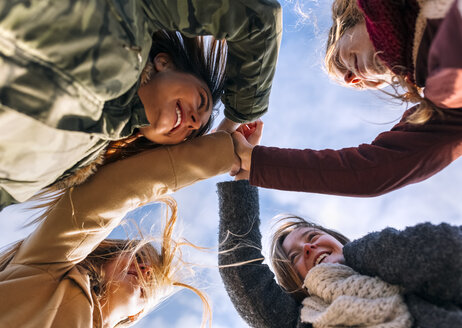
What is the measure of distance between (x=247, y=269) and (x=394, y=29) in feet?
2.91

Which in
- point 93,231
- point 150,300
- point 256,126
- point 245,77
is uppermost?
point 245,77

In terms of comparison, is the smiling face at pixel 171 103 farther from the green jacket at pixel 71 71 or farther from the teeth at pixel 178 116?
the green jacket at pixel 71 71

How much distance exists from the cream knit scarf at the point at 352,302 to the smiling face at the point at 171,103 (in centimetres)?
60

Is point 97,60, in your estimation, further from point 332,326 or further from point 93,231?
point 332,326

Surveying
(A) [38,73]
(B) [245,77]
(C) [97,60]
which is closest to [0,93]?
(A) [38,73]

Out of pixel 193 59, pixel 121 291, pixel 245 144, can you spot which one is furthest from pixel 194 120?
pixel 121 291

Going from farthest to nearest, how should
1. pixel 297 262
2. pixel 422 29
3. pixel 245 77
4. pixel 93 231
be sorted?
pixel 297 262, pixel 245 77, pixel 93 231, pixel 422 29

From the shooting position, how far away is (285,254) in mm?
1403

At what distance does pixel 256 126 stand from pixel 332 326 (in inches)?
30.2

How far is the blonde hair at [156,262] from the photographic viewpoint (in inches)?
53.6

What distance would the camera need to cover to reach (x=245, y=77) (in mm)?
1189

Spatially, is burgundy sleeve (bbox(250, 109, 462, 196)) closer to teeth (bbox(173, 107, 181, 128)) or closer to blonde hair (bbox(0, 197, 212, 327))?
teeth (bbox(173, 107, 181, 128))

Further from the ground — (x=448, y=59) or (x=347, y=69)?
(x=448, y=59)

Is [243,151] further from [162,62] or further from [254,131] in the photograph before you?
[162,62]
